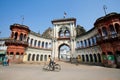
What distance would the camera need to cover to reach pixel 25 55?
85.7 ft

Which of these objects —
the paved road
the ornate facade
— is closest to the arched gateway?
the ornate facade

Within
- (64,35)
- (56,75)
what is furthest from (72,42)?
(56,75)

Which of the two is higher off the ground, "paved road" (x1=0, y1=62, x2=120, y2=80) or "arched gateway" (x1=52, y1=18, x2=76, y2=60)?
"arched gateway" (x1=52, y1=18, x2=76, y2=60)

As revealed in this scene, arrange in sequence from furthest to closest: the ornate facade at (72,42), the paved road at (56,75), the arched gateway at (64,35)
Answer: the arched gateway at (64,35), the ornate facade at (72,42), the paved road at (56,75)

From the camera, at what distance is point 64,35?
117ft

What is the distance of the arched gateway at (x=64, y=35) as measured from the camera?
32344mm

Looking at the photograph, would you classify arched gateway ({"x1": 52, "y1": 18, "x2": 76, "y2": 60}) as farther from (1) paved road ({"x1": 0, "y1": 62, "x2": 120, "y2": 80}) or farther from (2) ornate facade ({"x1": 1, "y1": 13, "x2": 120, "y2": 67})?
(1) paved road ({"x1": 0, "y1": 62, "x2": 120, "y2": 80})

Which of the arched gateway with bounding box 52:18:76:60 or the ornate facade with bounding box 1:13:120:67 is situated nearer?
the ornate facade with bounding box 1:13:120:67

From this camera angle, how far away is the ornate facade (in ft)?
57.6

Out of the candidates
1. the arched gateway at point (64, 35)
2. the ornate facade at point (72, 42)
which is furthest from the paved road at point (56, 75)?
the arched gateway at point (64, 35)

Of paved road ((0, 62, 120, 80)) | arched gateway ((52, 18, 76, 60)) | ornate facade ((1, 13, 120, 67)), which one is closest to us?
paved road ((0, 62, 120, 80))

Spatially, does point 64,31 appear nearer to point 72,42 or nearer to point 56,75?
point 72,42

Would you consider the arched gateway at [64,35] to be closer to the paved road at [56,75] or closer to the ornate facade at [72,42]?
the ornate facade at [72,42]

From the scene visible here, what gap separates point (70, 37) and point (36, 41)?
42.7 feet
